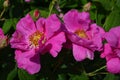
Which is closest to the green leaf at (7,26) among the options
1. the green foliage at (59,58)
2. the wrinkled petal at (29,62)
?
the green foliage at (59,58)

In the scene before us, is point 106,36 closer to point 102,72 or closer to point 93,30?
point 93,30

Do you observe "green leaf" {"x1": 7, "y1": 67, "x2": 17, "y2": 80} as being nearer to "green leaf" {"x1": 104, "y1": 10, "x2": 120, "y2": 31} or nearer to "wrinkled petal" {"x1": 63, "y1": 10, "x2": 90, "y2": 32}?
"wrinkled petal" {"x1": 63, "y1": 10, "x2": 90, "y2": 32}

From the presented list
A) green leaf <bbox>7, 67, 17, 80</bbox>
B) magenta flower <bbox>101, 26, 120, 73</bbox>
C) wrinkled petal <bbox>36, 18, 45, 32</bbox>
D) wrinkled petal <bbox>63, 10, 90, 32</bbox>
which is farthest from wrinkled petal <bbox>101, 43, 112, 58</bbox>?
green leaf <bbox>7, 67, 17, 80</bbox>

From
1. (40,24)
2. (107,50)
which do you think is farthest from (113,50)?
(40,24)

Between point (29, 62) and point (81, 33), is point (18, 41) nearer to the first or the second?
point (29, 62)

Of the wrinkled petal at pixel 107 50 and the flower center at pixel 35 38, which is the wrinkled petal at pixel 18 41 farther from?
the wrinkled petal at pixel 107 50

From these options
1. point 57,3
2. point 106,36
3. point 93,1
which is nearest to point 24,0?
point 57,3

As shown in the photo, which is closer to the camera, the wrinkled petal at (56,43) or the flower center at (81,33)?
the wrinkled petal at (56,43)
